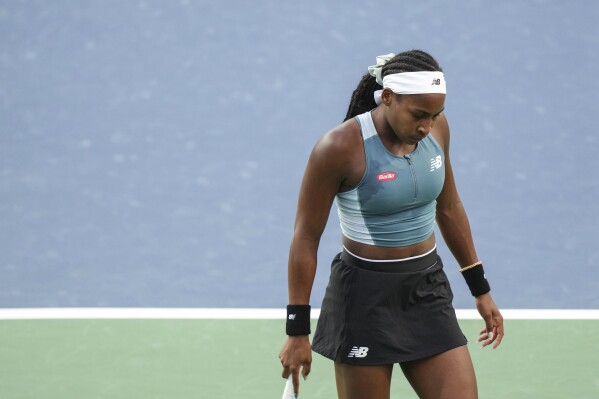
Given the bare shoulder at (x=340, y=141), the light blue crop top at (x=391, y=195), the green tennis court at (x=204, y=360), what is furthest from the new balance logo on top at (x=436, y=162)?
the green tennis court at (x=204, y=360)

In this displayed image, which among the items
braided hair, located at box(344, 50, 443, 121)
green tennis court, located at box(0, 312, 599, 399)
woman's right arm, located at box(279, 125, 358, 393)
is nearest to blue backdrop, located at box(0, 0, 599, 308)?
green tennis court, located at box(0, 312, 599, 399)

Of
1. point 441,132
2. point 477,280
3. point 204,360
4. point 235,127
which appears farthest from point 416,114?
point 235,127

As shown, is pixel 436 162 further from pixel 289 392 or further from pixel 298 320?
pixel 289 392

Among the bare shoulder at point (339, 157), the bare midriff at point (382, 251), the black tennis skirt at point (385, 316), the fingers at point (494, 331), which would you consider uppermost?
the bare shoulder at point (339, 157)

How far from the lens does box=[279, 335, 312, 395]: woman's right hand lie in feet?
10.4

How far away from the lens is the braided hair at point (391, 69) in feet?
10.8

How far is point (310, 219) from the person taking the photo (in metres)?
3.25

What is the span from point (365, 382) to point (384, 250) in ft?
1.31

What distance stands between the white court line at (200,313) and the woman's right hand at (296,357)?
10.8 feet

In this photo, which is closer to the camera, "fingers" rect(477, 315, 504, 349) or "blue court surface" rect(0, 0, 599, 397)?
"fingers" rect(477, 315, 504, 349)

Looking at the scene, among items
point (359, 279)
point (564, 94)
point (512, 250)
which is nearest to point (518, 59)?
point (564, 94)

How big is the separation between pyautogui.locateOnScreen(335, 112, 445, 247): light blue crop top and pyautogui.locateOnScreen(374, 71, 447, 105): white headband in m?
0.14

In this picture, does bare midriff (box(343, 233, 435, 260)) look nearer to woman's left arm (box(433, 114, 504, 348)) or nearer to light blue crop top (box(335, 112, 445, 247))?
light blue crop top (box(335, 112, 445, 247))

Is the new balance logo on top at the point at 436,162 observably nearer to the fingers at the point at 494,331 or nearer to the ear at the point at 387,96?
the ear at the point at 387,96
